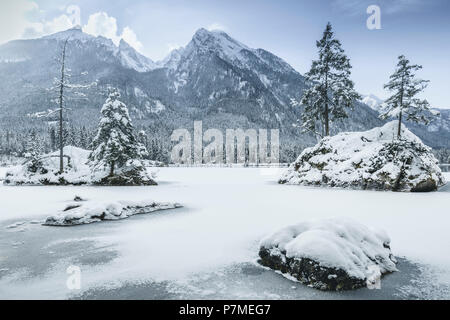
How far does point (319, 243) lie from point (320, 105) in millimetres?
24078

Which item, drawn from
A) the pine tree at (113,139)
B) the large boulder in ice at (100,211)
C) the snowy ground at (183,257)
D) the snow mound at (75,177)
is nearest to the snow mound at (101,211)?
the large boulder in ice at (100,211)

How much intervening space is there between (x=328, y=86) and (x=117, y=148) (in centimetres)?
2055

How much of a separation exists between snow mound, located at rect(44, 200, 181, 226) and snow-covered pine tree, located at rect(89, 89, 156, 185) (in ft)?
44.2

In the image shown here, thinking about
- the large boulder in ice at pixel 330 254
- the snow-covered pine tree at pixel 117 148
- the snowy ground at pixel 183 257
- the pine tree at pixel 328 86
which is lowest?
the snowy ground at pixel 183 257

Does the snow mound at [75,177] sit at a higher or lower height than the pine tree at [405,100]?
lower

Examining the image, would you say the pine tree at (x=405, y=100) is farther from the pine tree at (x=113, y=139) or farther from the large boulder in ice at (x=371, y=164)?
the pine tree at (x=113, y=139)

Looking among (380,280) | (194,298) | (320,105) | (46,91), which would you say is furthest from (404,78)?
(46,91)

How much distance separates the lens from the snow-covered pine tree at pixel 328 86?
81.6 feet

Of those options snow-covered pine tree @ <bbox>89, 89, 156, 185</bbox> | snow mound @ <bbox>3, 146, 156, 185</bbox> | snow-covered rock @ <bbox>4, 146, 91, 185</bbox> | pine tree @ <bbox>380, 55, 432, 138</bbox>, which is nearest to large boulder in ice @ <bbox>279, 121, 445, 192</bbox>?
pine tree @ <bbox>380, 55, 432, 138</bbox>

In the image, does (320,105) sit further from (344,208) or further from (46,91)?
(46,91)

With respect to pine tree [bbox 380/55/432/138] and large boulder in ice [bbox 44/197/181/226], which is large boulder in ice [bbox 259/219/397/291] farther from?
pine tree [bbox 380/55/432/138]

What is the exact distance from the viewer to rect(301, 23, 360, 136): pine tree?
24875mm

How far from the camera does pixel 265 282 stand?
158 inches

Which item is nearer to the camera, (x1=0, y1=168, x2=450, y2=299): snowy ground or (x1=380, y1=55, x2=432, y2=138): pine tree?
(x1=0, y1=168, x2=450, y2=299): snowy ground
